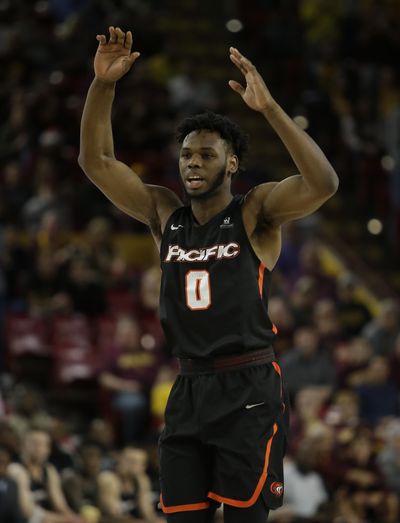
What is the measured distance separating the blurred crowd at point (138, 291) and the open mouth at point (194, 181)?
14.9 feet

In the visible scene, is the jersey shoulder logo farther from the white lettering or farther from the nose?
the nose

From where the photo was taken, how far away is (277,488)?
203 inches

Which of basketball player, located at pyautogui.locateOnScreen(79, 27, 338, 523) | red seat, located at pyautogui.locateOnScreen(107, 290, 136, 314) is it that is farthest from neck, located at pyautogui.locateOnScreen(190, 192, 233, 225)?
red seat, located at pyautogui.locateOnScreen(107, 290, 136, 314)

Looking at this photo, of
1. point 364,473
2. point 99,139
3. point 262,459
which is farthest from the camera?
point 364,473

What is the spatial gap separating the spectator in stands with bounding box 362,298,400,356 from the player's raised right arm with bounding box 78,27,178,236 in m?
7.60

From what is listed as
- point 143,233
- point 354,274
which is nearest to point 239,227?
point 143,233

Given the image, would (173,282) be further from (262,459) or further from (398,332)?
(398,332)

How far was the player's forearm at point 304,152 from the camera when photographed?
196 inches

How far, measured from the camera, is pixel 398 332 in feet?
42.5

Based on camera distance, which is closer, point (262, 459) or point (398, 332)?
point (262, 459)

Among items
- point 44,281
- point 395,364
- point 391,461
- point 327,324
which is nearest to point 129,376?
point 44,281

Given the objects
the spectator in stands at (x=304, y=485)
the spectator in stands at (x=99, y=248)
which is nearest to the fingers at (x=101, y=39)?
the spectator in stands at (x=304, y=485)

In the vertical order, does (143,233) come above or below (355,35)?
below

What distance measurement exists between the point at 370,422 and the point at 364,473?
108 cm
